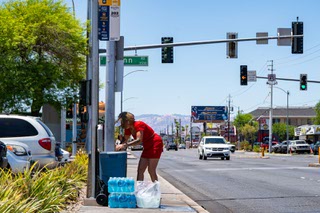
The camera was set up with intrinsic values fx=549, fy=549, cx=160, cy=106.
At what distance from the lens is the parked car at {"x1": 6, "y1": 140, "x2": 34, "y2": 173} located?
43.6 feet

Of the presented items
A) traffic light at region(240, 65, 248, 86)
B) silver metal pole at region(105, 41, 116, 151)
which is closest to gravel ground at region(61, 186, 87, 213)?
silver metal pole at region(105, 41, 116, 151)

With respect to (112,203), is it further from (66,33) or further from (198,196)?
(66,33)

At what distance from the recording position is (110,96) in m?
12.6

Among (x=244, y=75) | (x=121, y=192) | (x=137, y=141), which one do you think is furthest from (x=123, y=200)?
(x=244, y=75)

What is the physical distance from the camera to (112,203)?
9906 mm

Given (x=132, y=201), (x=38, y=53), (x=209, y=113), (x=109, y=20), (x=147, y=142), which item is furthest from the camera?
(x=209, y=113)

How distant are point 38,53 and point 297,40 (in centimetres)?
1192

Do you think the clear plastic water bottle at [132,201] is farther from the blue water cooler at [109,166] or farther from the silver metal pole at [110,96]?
the silver metal pole at [110,96]

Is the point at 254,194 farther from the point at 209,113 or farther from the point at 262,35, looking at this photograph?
the point at 209,113

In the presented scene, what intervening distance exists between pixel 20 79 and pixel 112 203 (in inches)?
634

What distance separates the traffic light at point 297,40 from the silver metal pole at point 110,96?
44.8 feet

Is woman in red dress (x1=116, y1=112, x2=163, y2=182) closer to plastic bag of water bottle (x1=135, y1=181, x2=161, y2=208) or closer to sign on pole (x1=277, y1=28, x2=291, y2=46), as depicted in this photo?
plastic bag of water bottle (x1=135, y1=181, x2=161, y2=208)

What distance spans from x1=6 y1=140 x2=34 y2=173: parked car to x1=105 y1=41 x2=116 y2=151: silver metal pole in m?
2.12

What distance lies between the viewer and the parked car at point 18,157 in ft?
43.6
